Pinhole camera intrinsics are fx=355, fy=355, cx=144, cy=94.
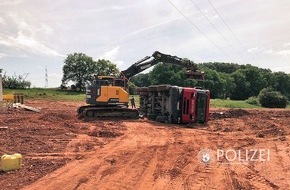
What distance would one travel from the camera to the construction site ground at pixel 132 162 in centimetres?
740

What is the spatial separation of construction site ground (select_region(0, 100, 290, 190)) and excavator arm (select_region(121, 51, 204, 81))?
7328mm

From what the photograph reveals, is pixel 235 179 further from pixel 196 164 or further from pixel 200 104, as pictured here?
pixel 200 104

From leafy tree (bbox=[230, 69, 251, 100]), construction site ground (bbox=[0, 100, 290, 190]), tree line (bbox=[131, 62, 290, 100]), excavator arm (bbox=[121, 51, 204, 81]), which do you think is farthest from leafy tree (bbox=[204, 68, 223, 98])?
construction site ground (bbox=[0, 100, 290, 190])

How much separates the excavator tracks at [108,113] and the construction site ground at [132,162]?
5.64 metres

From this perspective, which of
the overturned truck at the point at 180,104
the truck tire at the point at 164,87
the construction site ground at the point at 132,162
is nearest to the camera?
the construction site ground at the point at 132,162

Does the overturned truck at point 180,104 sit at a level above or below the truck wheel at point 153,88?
below

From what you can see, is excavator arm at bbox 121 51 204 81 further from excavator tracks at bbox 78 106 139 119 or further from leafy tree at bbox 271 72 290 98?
leafy tree at bbox 271 72 290 98

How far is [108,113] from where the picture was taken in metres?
21.2

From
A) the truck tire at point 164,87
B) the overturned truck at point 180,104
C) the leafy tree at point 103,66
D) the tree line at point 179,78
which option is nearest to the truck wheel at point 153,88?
the overturned truck at point 180,104

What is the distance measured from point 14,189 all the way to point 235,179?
15.0 ft

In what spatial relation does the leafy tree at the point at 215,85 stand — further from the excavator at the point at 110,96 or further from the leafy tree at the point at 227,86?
the excavator at the point at 110,96

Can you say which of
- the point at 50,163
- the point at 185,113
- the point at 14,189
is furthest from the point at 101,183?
the point at 185,113

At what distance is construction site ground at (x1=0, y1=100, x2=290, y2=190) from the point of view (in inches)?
291

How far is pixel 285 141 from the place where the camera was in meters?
12.2
